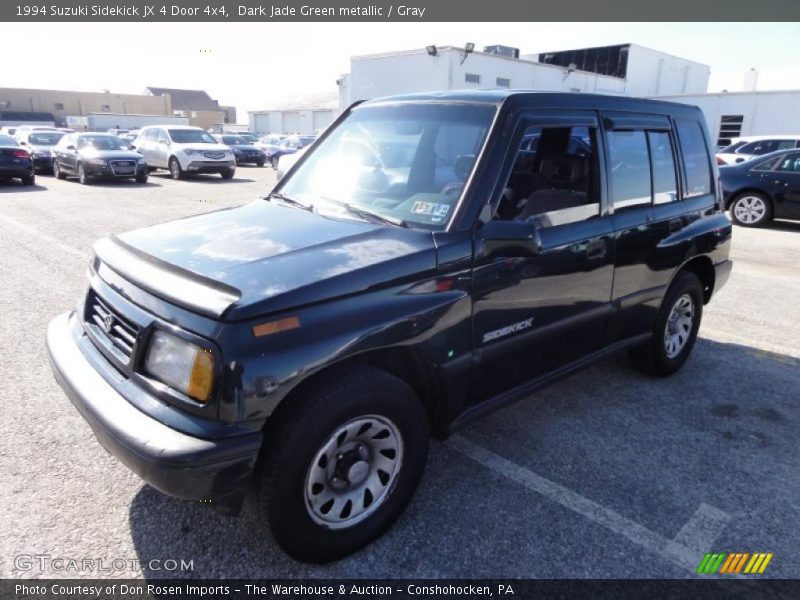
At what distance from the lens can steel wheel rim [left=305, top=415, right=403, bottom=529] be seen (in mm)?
2309

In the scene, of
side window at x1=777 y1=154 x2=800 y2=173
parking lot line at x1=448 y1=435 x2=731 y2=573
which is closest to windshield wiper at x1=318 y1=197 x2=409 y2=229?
parking lot line at x1=448 y1=435 x2=731 y2=573

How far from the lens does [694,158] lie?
421 cm

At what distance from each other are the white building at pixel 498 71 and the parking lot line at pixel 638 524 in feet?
70.3

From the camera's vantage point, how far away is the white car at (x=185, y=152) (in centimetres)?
1842

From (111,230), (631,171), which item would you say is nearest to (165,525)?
(631,171)

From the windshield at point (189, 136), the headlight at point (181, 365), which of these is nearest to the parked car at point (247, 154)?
the windshield at point (189, 136)

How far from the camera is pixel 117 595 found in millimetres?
2227

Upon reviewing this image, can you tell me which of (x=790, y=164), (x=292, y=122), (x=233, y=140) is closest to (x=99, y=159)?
(x=233, y=140)

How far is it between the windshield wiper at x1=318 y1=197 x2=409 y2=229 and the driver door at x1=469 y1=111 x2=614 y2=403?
414mm

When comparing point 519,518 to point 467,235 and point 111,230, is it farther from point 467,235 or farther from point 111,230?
point 111,230

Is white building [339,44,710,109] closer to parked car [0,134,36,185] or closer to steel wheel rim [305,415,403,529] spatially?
parked car [0,134,36,185]

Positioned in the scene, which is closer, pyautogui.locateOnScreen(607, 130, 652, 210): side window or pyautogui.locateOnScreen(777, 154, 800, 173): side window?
pyautogui.locateOnScreen(607, 130, 652, 210): side window

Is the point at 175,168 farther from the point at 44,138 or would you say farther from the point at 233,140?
the point at 233,140

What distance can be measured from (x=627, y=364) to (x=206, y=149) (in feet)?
56.2
